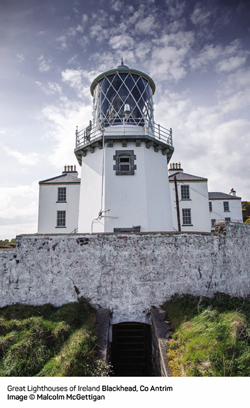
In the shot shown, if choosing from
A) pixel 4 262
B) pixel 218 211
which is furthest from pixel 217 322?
pixel 218 211

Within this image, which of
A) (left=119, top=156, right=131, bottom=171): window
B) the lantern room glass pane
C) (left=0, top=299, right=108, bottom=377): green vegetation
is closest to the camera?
(left=0, top=299, right=108, bottom=377): green vegetation

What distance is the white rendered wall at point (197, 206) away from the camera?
20.4m

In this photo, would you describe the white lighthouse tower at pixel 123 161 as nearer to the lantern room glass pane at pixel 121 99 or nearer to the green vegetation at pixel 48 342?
the lantern room glass pane at pixel 121 99

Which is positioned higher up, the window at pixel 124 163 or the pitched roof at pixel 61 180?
the pitched roof at pixel 61 180

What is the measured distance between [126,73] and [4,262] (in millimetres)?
10036

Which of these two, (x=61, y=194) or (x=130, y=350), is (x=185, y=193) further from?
(x=130, y=350)

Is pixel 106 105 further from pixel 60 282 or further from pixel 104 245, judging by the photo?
pixel 60 282

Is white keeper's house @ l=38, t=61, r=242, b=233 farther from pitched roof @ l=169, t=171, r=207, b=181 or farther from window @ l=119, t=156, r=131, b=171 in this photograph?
pitched roof @ l=169, t=171, r=207, b=181

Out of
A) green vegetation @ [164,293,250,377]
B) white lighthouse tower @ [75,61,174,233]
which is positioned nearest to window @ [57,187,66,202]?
white lighthouse tower @ [75,61,174,233]

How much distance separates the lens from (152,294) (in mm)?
7594

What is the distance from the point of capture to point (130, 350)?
8.07 metres

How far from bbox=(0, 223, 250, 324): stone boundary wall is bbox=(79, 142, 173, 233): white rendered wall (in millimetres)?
2690

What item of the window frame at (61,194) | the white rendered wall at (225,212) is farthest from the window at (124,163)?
the white rendered wall at (225,212)

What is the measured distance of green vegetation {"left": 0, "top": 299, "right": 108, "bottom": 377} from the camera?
4680mm
